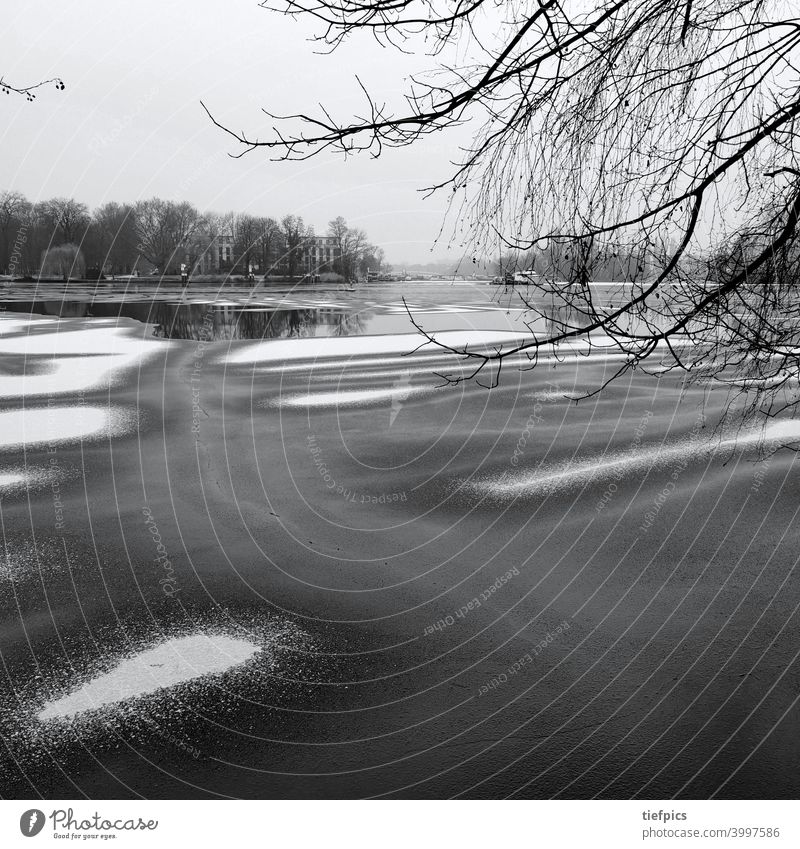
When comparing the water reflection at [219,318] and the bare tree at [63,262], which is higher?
the bare tree at [63,262]

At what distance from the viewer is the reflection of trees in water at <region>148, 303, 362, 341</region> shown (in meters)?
21.9

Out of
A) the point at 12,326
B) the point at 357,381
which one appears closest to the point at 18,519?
the point at 357,381

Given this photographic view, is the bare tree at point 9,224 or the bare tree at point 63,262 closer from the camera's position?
the bare tree at point 9,224

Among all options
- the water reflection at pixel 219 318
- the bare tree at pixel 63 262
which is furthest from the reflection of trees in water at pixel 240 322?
the bare tree at pixel 63 262

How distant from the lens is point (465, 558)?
6.54 metres

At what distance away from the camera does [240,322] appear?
83.8 ft

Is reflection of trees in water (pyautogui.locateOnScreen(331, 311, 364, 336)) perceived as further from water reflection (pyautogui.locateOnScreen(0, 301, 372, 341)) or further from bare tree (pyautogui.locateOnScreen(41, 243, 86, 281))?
bare tree (pyautogui.locateOnScreen(41, 243, 86, 281))

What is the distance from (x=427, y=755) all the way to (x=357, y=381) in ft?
34.6

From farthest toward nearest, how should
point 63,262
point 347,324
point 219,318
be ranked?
1. point 63,262
2. point 219,318
3. point 347,324

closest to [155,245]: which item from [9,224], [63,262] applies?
[9,224]

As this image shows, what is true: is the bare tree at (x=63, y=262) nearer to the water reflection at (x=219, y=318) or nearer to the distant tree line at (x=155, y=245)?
the distant tree line at (x=155, y=245)

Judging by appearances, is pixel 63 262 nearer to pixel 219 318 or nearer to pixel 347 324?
pixel 219 318

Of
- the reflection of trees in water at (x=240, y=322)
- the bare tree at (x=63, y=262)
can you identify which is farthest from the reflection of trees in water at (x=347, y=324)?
the bare tree at (x=63, y=262)

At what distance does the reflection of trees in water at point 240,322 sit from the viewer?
2188cm
